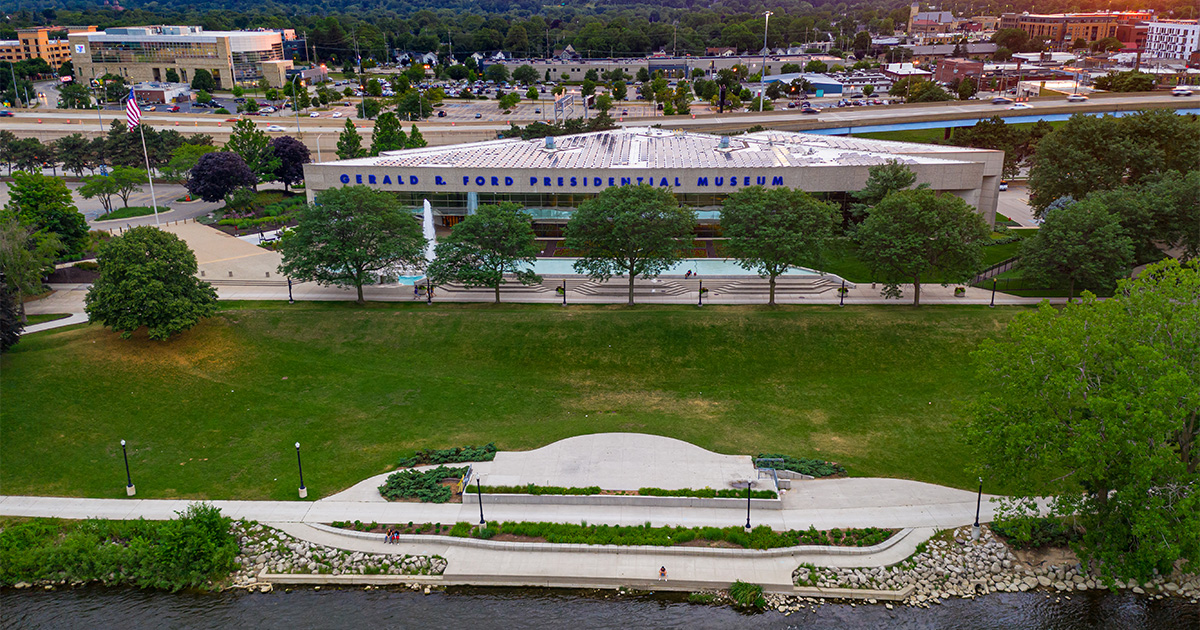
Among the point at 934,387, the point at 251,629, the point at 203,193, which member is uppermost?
the point at 203,193

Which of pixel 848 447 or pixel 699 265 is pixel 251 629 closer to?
pixel 848 447

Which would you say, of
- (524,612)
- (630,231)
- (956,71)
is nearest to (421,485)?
(524,612)

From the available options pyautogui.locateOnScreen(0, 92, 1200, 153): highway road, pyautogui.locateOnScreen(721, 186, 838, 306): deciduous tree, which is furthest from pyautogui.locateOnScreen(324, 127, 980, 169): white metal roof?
pyautogui.locateOnScreen(0, 92, 1200, 153): highway road

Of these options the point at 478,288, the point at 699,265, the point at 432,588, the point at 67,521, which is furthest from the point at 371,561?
the point at 699,265

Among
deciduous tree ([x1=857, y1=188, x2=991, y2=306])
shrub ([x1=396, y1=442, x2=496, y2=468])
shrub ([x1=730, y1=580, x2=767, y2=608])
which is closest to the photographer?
shrub ([x1=730, y1=580, x2=767, y2=608])

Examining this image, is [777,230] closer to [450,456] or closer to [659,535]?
[659,535]

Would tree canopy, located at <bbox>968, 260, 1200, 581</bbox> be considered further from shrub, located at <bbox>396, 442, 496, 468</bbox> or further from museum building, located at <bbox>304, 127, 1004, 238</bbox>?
museum building, located at <bbox>304, 127, 1004, 238</bbox>
